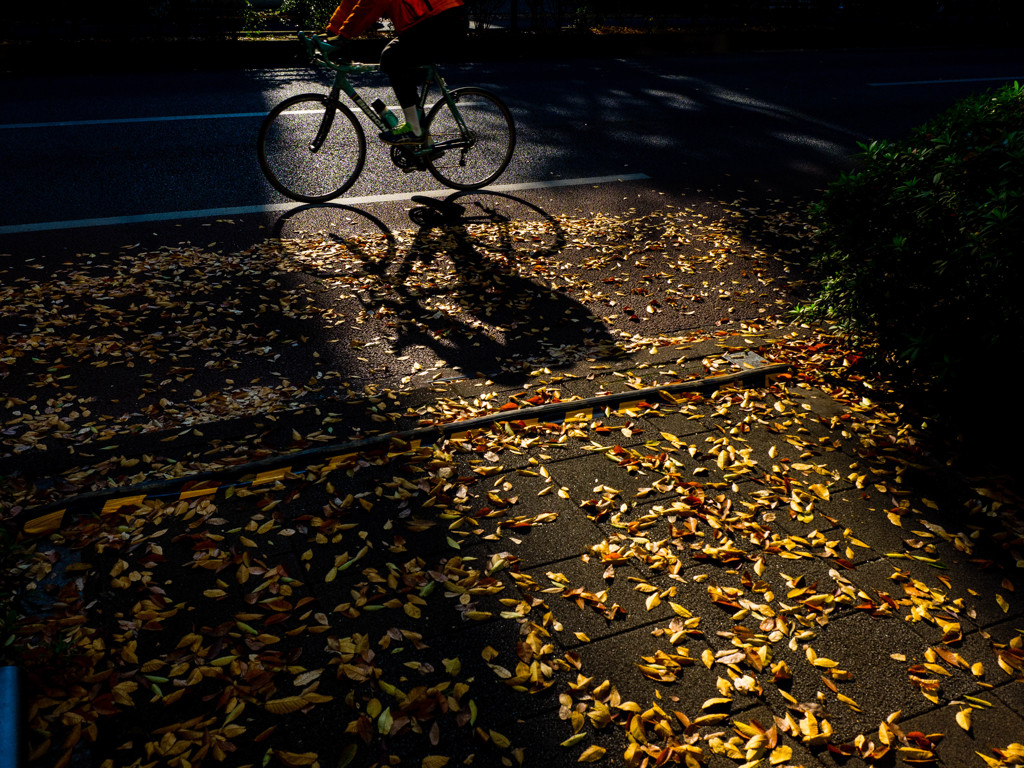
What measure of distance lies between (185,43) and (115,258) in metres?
10.4

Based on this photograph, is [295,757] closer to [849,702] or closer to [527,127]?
[849,702]

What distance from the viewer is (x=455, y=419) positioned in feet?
13.2

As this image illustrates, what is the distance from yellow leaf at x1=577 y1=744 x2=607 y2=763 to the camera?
229 cm

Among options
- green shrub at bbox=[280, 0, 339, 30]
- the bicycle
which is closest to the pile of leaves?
the bicycle

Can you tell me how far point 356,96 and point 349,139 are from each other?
0.43 metres

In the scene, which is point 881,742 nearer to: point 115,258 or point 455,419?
point 455,419

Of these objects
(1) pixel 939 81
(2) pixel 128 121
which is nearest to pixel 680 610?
→ (2) pixel 128 121

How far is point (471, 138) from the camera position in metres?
7.39

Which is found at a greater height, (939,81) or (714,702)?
(939,81)

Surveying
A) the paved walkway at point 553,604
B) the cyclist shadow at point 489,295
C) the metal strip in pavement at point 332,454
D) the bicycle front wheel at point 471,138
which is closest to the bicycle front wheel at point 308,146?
the bicycle front wheel at point 471,138

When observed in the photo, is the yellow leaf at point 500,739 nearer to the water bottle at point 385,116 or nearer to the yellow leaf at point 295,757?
the yellow leaf at point 295,757

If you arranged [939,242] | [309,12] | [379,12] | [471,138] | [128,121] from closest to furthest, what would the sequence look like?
1. [939,242]
2. [379,12]
3. [471,138]
4. [128,121]
5. [309,12]

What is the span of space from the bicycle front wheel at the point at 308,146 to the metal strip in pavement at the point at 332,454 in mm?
4283

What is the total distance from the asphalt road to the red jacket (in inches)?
64.9
